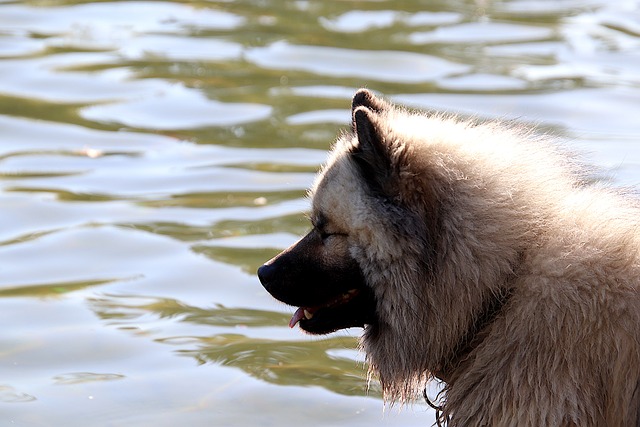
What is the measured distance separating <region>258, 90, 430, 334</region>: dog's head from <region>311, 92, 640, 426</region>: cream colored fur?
0.04 feet

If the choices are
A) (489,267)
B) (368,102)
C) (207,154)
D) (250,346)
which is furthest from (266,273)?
(207,154)

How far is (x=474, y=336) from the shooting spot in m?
5.01

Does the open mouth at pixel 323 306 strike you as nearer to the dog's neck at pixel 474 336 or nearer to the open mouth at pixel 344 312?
the open mouth at pixel 344 312

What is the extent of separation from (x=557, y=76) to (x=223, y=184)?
385 centimetres

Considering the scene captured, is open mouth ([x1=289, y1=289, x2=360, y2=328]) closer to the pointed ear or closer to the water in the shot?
the pointed ear

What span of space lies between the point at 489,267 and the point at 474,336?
0.33 metres

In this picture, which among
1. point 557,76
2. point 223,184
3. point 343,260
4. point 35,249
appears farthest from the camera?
point 557,76

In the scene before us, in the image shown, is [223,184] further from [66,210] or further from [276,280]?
[276,280]

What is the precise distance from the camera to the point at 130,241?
826cm

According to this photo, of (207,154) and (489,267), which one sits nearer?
(489,267)

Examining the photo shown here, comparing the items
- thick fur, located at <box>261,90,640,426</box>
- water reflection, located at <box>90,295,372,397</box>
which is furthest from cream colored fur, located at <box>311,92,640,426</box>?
water reflection, located at <box>90,295,372,397</box>

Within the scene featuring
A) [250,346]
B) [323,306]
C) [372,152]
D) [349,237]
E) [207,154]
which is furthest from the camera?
[207,154]

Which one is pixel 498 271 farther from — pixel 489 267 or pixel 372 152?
pixel 372 152

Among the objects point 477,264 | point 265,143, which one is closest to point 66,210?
point 265,143
